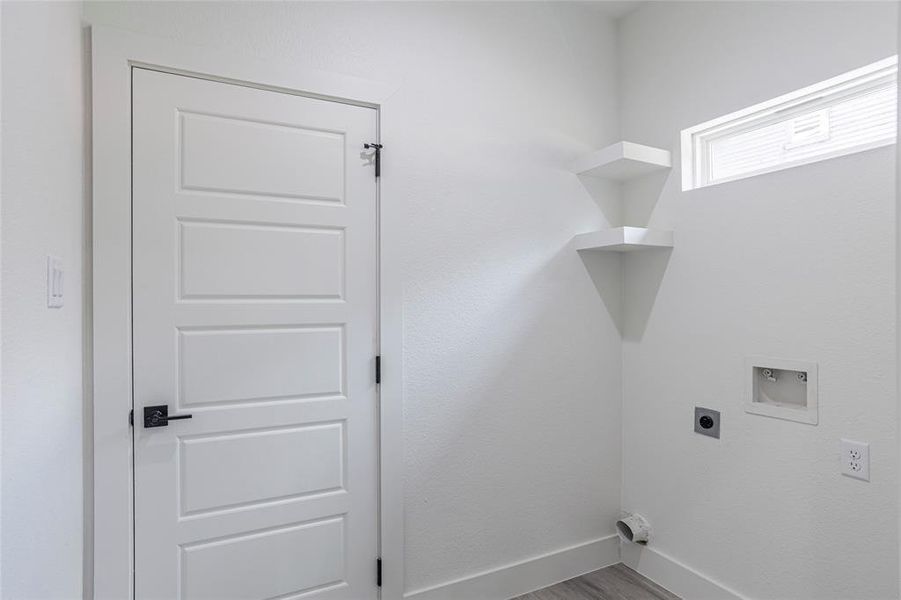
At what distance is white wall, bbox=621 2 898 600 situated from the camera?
164cm

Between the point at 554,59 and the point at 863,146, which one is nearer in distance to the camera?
the point at 863,146

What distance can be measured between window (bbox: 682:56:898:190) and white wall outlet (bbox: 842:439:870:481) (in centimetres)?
101

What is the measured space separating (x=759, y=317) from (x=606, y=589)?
143 centimetres

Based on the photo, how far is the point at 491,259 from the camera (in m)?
2.25

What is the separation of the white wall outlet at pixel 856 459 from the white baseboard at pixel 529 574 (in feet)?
3.91

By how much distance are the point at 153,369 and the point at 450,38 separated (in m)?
1.81

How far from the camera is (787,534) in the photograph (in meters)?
1.86

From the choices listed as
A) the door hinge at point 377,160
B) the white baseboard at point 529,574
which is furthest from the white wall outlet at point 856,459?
the door hinge at point 377,160

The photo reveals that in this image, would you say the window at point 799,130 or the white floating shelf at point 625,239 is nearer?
the window at point 799,130

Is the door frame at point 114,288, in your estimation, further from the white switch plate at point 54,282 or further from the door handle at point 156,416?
the white switch plate at point 54,282

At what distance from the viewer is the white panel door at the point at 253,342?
165cm

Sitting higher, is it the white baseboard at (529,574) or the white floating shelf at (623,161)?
the white floating shelf at (623,161)

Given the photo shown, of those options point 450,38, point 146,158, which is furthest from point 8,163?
point 450,38

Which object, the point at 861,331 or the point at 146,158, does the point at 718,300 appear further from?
the point at 146,158
